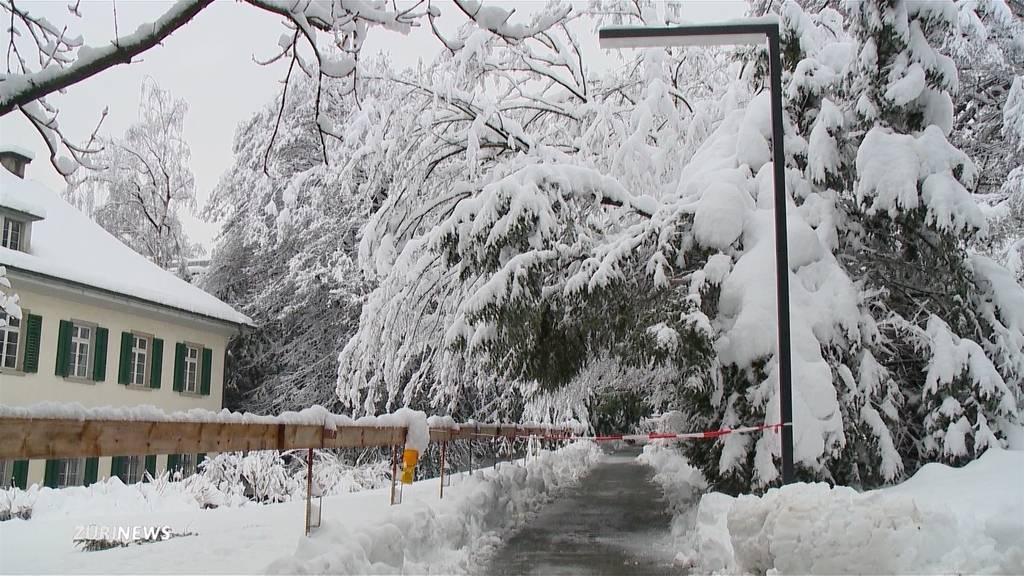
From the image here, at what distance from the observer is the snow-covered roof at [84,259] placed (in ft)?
70.8

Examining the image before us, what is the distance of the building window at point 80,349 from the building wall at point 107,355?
0.28 m

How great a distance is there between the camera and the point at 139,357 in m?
25.4

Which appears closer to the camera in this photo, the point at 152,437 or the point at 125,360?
the point at 152,437

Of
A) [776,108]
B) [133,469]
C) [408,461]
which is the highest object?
[776,108]

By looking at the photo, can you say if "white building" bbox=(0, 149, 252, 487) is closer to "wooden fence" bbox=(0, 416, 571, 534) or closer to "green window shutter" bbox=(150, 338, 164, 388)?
"green window shutter" bbox=(150, 338, 164, 388)

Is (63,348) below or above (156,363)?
above

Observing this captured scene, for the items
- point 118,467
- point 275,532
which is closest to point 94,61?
point 275,532

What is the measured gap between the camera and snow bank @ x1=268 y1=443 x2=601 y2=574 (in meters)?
5.94

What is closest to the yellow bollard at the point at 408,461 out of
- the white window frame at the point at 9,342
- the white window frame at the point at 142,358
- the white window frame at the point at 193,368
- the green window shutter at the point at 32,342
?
the white window frame at the point at 9,342

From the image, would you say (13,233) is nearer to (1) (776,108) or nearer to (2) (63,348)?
(2) (63,348)

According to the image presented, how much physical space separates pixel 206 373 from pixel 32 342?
23.1ft

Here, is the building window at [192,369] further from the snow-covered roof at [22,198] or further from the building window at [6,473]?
the building window at [6,473]

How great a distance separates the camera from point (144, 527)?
8.40m

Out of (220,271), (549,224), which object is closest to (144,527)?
(549,224)
